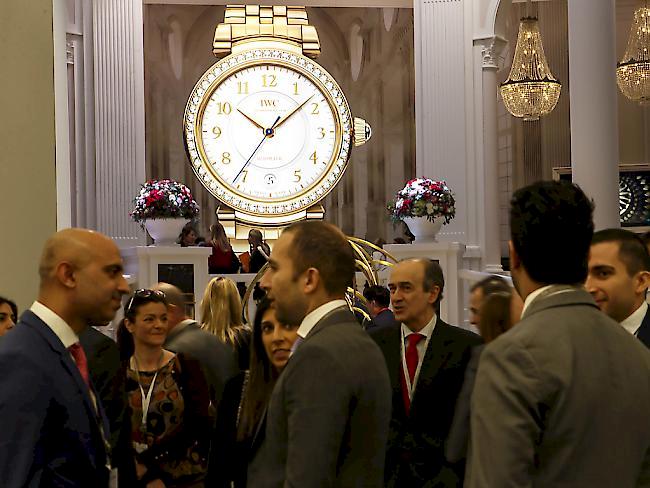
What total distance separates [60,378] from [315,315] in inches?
24.4

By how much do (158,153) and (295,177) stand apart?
3.36 m

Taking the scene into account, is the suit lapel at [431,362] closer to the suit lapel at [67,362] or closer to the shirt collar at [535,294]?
Result: the suit lapel at [67,362]

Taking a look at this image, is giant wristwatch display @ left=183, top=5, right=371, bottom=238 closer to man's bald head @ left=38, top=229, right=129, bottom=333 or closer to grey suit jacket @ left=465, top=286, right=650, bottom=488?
man's bald head @ left=38, top=229, right=129, bottom=333

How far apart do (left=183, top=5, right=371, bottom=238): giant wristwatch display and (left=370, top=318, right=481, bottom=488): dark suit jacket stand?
8772 mm

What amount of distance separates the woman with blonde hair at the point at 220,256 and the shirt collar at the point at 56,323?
8.53m

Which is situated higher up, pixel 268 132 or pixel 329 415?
pixel 268 132

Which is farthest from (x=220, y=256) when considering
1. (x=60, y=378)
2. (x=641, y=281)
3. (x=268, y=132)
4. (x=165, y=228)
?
(x=60, y=378)

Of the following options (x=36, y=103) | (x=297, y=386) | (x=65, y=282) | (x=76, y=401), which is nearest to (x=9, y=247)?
(x=36, y=103)

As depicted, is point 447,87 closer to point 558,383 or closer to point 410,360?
point 410,360

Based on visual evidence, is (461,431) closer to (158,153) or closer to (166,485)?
(166,485)

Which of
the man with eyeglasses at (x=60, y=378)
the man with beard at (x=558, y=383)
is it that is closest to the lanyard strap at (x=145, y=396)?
the man with eyeglasses at (x=60, y=378)

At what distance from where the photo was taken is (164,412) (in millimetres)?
4234

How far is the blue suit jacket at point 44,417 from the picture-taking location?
2.48m

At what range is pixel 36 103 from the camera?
3637mm
